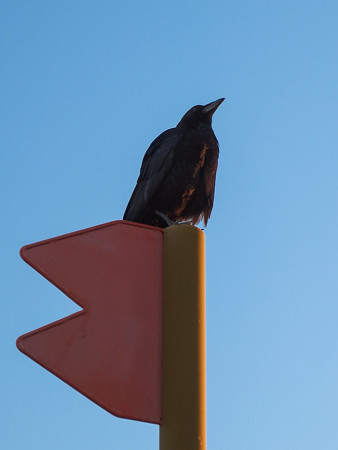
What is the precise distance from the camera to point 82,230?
87.7 inches

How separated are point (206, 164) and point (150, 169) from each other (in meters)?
0.46

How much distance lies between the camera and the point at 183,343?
2.09 metres

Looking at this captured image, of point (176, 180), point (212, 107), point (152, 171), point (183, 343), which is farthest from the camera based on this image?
point (212, 107)

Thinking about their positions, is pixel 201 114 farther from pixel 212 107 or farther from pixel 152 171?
pixel 152 171

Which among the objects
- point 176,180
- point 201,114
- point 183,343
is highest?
point 201,114

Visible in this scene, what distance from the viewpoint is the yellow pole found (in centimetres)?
197

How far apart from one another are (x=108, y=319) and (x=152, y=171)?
3505 millimetres

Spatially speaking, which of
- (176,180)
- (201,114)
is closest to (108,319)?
(176,180)

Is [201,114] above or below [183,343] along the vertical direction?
above

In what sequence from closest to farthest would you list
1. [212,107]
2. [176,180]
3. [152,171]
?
[176,180], [152,171], [212,107]

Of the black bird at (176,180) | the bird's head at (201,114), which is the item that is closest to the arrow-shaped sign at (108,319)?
the black bird at (176,180)

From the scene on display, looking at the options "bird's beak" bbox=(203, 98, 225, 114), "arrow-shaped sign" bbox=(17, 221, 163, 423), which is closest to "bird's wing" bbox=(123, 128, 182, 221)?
"bird's beak" bbox=(203, 98, 225, 114)

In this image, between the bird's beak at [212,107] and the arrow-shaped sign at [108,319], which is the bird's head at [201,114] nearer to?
the bird's beak at [212,107]

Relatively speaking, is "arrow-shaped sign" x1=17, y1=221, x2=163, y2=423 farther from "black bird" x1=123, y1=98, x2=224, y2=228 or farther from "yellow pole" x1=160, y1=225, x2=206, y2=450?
"black bird" x1=123, y1=98, x2=224, y2=228
